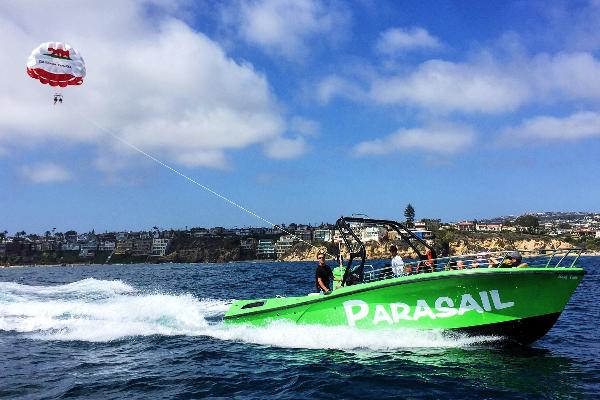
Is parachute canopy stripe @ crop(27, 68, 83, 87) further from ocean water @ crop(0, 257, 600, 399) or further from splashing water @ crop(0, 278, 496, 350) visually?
ocean water @ crop(0, 257, 600, 399)

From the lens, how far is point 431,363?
9602mm

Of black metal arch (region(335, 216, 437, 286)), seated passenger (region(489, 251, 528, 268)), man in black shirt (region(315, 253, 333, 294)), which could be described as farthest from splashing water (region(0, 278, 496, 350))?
seated passenger (region(489, 251, 528, 268))

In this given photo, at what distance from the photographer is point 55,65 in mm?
20281

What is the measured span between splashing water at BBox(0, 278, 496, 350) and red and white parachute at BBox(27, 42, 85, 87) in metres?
9.10

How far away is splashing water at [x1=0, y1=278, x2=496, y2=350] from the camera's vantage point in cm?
1092

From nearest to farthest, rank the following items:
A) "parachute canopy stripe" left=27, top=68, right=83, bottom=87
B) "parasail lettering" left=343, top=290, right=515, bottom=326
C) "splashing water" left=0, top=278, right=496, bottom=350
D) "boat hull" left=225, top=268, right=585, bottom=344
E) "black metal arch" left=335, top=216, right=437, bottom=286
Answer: "boat hull" left=225, top=268, right=585, bottom=344 → "parasail lettering" left=343, top=290, right=515, bottom=326 → "splashing water" left=0, top=278, right=496, bottom=350 → "black metal arch" left=335, top=216, right=437, bottom=286 → "parachute canopy stripe" left=27, top=68, right=83, bottom=87

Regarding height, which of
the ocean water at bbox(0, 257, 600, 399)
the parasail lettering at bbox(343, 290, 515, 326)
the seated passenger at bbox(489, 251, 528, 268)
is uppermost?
the seated passenger at bbox(489, 251, 528, 268)

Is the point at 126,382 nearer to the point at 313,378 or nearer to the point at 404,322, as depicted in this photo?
the point at 313,378

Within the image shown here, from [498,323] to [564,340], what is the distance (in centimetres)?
291

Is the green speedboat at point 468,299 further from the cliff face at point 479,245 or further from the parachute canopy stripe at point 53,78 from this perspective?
the cliff face at point 479,245

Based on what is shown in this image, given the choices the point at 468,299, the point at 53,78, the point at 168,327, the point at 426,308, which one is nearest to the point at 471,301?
the point at 468,299

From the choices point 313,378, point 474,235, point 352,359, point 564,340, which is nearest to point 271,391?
point 313,378

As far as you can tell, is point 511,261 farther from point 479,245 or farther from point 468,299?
point 479,245

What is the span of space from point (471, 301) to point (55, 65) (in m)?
18.2
